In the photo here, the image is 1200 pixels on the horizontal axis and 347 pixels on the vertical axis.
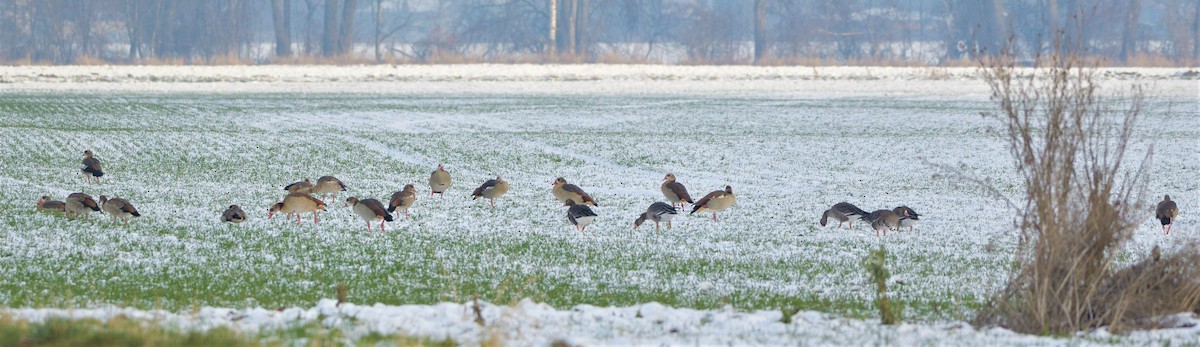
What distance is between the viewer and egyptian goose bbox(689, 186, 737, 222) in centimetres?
1714

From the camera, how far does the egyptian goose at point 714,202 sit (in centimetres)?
1714

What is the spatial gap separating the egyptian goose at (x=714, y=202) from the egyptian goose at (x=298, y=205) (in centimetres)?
462

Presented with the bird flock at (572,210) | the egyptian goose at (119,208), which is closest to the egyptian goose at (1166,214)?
the bird flock at (572,210)

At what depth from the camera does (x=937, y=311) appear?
1034 centimetres

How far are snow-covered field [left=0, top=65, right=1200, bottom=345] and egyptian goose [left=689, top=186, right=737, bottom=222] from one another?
217 mm

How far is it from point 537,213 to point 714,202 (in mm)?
2516

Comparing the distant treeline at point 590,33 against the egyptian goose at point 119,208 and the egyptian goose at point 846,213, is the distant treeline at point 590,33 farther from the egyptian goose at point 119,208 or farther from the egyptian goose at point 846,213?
the egyptian goose at point 846,213

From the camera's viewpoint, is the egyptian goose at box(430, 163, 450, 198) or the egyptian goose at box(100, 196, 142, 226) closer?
the egyptian goose at box(100, 196, 142, 226)

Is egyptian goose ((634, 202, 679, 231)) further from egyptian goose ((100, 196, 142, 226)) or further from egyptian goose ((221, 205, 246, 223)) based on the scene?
egyptian goose ((100, 196, 142, 226))

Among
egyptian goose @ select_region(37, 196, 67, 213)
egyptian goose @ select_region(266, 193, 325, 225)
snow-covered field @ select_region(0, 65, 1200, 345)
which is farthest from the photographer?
egyptian goose @ select_region(37, 196, 67, 213)

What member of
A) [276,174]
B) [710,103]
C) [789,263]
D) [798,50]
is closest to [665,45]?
[798,50]

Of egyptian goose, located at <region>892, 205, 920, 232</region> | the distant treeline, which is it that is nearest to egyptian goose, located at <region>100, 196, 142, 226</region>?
egyptian goose, located at <region>892, 205, 920, 232</region>

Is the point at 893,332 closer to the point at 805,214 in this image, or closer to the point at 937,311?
the point at 937,311

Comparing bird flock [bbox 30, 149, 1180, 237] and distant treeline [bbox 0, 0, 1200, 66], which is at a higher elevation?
distant treeline [bbox 0, 0, 1200, 66]
